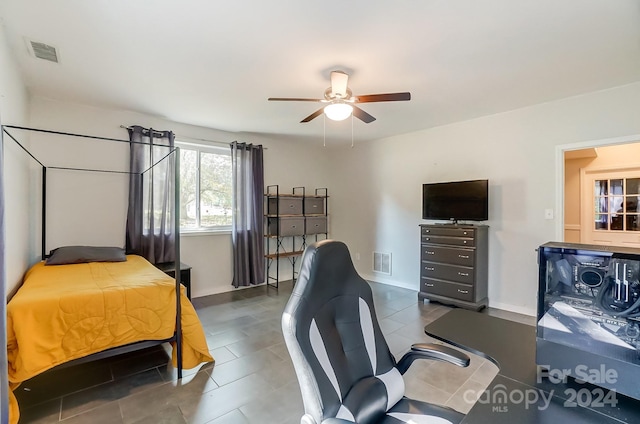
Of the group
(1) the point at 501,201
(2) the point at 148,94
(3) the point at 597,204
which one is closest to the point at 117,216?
(2) the point at 148,94

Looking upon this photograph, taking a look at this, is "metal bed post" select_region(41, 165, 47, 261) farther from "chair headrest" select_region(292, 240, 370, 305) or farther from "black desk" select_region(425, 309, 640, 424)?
"black desk" select_region(425, 309, 640, 424)

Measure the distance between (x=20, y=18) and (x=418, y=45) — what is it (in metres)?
2.69

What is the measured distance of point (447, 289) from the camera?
12.8 feet

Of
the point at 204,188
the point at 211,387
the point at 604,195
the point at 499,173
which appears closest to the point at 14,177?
the point at 204,188

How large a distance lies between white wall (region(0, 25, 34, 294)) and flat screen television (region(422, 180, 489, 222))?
14.4 feet

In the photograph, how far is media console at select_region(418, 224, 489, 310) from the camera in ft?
12.2

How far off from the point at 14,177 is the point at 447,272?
15.3ft

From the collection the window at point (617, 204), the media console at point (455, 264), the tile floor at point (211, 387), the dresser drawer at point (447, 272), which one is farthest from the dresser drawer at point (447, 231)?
the window at point (617, 204)

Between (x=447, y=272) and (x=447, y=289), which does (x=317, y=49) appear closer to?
(x=447, y=272)

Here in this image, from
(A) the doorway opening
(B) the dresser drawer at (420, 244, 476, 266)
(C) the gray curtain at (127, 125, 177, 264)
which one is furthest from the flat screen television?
(C) the gray curtain at (127, 125, 177, 264)

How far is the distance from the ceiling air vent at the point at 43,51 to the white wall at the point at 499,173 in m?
4.26

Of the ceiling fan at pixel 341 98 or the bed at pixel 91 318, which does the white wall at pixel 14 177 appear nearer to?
the bed at pixel 91 318

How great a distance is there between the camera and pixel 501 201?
3.84 metres

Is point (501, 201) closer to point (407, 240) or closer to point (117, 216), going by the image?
point (407, 240)
